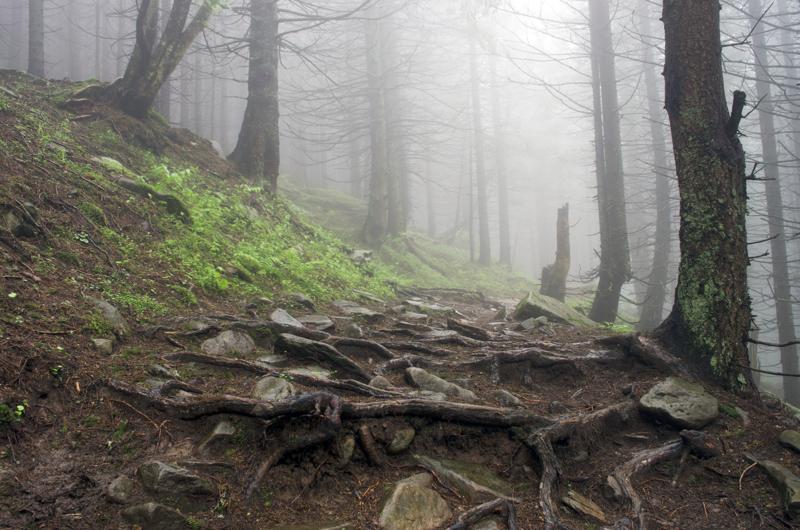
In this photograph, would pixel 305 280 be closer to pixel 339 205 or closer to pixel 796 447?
pixel 796 447

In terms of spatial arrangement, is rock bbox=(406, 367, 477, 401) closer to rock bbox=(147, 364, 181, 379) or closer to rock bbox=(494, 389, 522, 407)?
rock bbox=(494, 389, 522, 407)

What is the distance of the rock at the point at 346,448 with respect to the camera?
3166mm

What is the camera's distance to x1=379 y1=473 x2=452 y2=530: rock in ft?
9.25

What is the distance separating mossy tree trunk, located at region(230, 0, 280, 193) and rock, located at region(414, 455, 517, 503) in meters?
8.91

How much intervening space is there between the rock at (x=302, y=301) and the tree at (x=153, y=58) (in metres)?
5.87

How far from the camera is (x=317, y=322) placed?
567cm

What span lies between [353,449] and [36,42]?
20686mm

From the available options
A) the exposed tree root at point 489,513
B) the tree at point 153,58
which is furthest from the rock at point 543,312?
the tree at point 153,58

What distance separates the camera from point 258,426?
10.5ft

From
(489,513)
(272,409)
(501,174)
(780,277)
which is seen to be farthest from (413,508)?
(501,174)

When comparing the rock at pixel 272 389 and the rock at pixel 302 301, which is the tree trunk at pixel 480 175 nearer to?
the rock at pixel 302 301

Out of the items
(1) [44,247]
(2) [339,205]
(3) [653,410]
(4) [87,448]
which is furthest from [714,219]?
(2) [339,205]

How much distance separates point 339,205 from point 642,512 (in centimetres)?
2010

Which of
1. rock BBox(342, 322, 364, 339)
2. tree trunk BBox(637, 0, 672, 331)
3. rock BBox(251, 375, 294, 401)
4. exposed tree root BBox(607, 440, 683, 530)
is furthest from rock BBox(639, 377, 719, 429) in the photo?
tree trunk BBox(637, 0, 672, 331)
